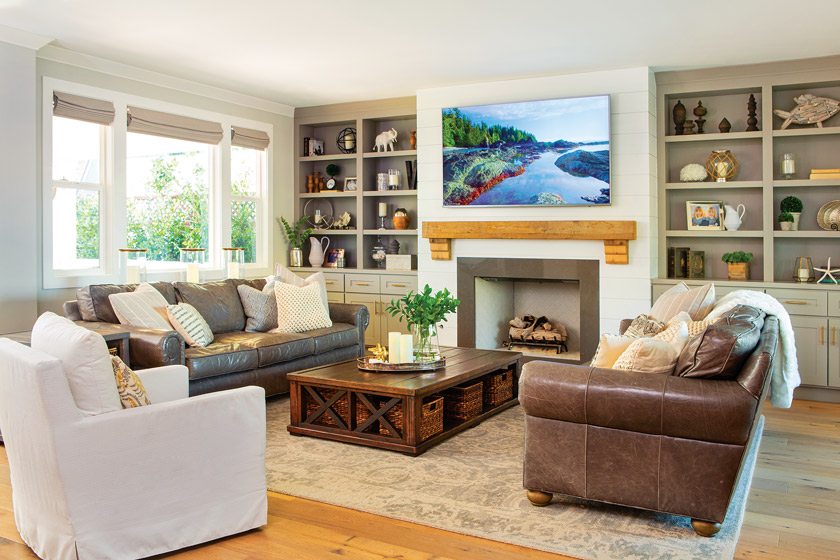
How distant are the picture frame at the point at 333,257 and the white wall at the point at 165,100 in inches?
17.9

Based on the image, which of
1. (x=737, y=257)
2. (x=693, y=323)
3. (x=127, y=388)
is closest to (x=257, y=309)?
(x=127, y=388)

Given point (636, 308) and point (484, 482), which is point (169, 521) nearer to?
point (484, 482)

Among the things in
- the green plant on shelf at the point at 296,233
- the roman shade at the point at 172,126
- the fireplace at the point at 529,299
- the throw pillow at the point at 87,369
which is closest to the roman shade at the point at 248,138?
the roman shade at the point at 172,126

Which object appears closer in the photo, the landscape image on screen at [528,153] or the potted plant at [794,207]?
the potted plant at [794,207]

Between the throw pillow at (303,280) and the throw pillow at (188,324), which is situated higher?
the throw pillow at (303,280)

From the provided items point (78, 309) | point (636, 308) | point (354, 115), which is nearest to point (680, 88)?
point (636, 308)

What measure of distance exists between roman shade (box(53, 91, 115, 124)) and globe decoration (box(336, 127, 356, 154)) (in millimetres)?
2493

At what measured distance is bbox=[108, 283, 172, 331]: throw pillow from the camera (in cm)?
446

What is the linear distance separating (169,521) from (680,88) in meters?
5.10

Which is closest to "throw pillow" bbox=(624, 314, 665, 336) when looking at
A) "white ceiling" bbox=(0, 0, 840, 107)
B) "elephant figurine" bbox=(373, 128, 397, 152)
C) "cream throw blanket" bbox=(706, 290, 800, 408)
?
"cream throw blanket" bbox=(706, 290, 800, 408)

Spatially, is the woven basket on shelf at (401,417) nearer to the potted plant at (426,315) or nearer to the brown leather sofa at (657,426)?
the potted plant at (426,315)

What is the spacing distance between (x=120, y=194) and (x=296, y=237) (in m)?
2.18

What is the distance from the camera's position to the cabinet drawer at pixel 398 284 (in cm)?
681

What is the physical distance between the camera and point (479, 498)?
3.07 m
